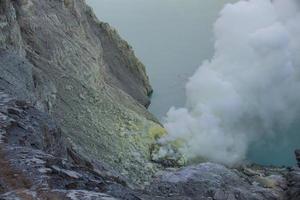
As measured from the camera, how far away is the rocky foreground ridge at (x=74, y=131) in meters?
12.2

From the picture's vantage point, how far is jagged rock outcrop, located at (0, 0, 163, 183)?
121 ft

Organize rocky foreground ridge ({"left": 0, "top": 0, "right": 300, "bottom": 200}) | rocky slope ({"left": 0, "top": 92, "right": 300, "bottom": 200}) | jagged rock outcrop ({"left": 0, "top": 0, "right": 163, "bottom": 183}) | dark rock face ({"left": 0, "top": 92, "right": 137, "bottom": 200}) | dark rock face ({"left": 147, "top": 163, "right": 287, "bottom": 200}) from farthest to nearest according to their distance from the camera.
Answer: jagged rock outcrop ({"left": 0, "top": 0, "right": 163, "bottom": 183})
dark rock face ({"left": 147, "top": 163, "right": 287, "bottom": 200})
rocky foreground ridge ({"left": 0, "top": 0, "right": 300, "bottom": 200})
rocky slope ({"left": 0, "top": 92, "right": 300, "bottom": 200})
dark rock face ({"left": 0, "top": 92, "right": 137, "bottom": 200})

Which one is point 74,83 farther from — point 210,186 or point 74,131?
point 210,186

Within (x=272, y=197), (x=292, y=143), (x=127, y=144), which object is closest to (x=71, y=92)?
(x=127, y=144)

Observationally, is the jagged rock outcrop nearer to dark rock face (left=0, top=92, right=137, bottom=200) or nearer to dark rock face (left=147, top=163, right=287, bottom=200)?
dark rock face (left=147, top=163, right=287, bottom=200)

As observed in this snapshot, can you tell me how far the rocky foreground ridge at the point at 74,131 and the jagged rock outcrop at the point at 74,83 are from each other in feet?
0.40

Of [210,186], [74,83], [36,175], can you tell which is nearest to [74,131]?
[74,83]

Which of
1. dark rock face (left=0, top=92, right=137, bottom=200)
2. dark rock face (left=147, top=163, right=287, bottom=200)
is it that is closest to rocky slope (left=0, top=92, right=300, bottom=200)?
dark rock face (left=0, top=92, right=137, bottom=200)

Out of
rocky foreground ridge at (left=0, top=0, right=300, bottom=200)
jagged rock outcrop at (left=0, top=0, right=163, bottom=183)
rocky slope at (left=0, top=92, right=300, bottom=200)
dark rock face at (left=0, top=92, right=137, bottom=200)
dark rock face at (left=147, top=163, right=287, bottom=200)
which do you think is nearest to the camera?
dark rock face at (left=0, top=92, right=137, bottom=200)

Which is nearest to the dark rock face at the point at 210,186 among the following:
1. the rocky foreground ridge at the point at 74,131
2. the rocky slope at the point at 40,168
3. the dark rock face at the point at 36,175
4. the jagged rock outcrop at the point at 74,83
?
the rocky foreground ridge at the point at 74,131

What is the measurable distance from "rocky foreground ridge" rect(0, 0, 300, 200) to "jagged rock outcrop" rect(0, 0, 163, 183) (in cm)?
12

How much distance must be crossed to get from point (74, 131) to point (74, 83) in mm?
7587

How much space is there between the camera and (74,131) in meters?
42.3

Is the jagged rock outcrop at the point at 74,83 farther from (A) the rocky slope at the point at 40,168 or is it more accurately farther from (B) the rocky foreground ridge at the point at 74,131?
(A) the rocky slope at the point at 40,168
